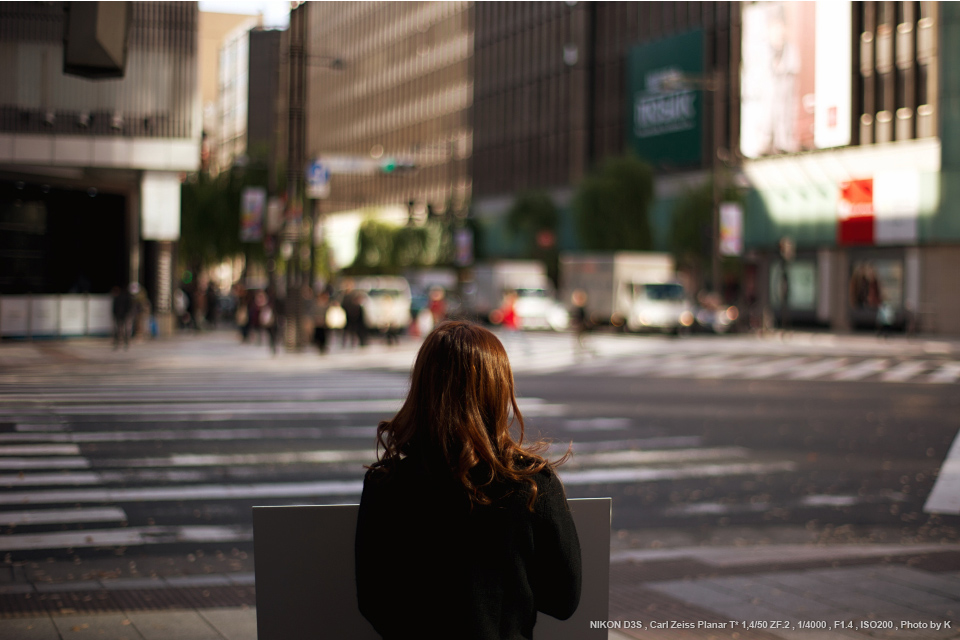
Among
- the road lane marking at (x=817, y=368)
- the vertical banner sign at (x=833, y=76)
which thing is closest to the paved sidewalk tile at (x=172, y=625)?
the road lane marking at (x=817, y=368)

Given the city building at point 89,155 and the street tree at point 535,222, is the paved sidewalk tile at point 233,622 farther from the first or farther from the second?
Answer: the street tree at point 535,222

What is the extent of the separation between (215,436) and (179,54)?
2056 cm

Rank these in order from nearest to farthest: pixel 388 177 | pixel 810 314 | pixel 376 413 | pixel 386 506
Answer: pixel 386 506, pixel 376 413, pixel 810 314, pixel 388 177

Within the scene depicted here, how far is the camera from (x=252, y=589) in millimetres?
6312

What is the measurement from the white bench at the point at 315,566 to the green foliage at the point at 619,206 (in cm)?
5688

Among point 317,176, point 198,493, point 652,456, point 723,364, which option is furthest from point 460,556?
point 317,176

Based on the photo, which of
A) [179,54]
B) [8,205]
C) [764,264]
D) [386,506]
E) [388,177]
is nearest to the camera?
[386,506]

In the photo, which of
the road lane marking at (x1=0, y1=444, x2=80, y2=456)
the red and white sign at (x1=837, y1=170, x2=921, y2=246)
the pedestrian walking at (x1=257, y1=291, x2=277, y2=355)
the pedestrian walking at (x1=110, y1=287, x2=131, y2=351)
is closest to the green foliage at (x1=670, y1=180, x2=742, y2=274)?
the red and white sign at (x1=837, y1=170, x2=921, y2=246)

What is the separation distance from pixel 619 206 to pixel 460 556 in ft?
189

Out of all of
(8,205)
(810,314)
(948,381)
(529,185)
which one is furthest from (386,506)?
(529,185)

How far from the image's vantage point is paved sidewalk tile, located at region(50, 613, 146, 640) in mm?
5023

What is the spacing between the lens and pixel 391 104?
107 metres

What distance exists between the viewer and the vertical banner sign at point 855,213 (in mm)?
47594

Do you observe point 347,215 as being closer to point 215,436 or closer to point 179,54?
point 179,54
